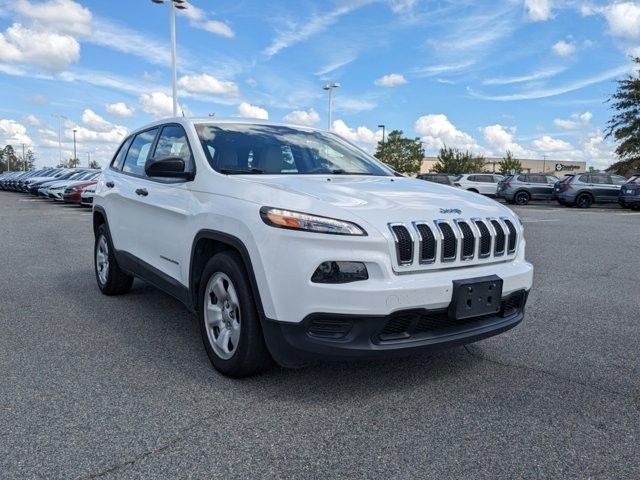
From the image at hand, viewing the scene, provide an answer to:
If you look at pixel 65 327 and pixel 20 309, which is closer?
pixel 65 327

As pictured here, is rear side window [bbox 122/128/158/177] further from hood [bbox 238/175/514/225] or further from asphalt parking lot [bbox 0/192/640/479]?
hood [bbox 238/175/514/225]

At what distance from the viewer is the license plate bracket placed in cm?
298

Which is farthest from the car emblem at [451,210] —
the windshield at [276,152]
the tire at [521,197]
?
the tire at [521,197]

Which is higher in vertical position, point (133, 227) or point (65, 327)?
point (133, 227)

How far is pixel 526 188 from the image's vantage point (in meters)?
28.3

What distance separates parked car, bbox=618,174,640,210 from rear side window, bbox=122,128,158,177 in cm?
2253

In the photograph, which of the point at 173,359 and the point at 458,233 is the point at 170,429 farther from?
the point at 458,233

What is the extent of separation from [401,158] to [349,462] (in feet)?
204

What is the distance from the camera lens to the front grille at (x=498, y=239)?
3.30 meters

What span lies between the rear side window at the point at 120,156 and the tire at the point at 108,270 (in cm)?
64

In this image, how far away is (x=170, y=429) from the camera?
2773mm

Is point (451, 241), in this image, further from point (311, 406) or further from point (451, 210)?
point (311, 406)

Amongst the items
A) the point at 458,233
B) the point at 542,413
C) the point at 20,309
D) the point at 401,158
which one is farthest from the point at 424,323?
the point at 401,158

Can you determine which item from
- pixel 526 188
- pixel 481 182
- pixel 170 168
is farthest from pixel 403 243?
pixel 481 182
